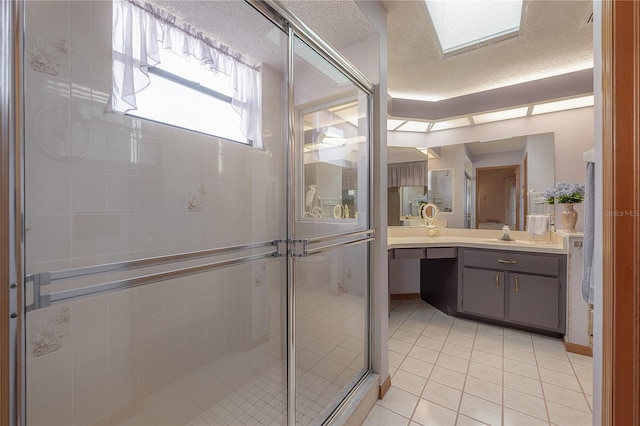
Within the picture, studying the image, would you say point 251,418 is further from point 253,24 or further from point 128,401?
point 253,24

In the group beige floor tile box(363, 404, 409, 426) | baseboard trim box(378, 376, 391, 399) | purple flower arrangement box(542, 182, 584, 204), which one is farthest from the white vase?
beige floor tile box(363, 404, 409, 426)

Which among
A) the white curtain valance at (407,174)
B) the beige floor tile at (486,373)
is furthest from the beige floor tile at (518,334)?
the white curtain valance at (407,174)

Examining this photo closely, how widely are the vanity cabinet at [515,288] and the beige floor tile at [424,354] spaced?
85cm

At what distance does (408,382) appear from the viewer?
1.99m

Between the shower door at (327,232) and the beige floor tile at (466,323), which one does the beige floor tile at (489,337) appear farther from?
the shower door at (327,232)

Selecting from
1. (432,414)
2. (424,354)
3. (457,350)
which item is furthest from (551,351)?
(432,414)

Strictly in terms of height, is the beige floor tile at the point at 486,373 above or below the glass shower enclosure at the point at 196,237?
below

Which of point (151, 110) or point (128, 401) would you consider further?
point (151, 110)

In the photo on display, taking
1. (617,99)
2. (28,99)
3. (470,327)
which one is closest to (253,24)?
(28,99)

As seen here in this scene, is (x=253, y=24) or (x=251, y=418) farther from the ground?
(x=253, y=24)

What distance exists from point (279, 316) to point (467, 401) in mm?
1305

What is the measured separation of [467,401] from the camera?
1.78 m

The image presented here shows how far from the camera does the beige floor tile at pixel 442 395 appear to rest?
69.4 inches

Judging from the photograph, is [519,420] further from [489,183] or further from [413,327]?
[489,183]
